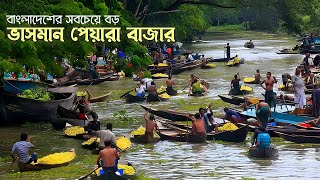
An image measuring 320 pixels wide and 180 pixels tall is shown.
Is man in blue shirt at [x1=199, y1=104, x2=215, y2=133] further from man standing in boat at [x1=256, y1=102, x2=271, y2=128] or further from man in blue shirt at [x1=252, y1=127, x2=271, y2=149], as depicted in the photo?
man in blue shirt at [x1=252, y1=127, x2=271, y2=149]

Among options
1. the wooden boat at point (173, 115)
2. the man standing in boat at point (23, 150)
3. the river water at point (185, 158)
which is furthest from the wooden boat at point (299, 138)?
the man standing in boat at point (23, 150)

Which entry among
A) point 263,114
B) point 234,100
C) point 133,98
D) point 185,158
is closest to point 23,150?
point 185,158

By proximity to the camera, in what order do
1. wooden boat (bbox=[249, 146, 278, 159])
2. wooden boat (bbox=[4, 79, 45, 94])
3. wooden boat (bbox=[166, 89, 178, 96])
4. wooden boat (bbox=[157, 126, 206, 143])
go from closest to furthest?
wooden boat (bbox=[249, 146, 278, 159]), wooden boat (bbox=[157, 126, 206, 143]), wooden boat (bbox=[4, 79, 45, 94]), wooden boat (bbox=[166, 89, 178, 96])

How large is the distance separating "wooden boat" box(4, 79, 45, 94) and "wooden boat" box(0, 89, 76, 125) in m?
1.04

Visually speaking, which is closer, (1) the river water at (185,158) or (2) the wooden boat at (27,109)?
(1) the river water at (185,158)

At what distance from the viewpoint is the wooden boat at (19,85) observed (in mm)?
26516

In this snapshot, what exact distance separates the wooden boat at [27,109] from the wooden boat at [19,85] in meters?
1.04

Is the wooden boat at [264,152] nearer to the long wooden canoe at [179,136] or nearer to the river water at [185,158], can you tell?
the river water at [185,158]

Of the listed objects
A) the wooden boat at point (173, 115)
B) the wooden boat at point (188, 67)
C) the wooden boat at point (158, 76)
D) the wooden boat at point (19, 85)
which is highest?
the wooden boat at point (19, 85)

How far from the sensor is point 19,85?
1074 inches

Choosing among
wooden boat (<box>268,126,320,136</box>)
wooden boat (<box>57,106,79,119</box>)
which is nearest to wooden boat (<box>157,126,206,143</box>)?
wooden boat (<box>268,126,320,136</box>)

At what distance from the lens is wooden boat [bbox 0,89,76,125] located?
2536 centimetres

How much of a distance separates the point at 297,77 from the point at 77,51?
9.14 m

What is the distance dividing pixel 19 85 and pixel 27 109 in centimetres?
204
